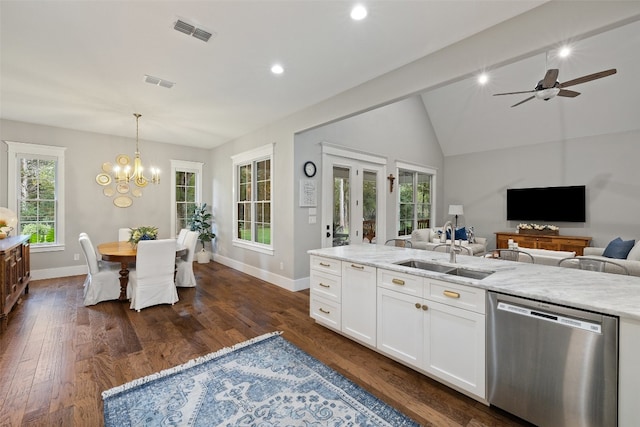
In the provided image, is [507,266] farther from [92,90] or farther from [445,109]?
[445,109]

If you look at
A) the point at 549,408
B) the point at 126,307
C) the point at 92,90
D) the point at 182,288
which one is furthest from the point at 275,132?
the point at 549,408

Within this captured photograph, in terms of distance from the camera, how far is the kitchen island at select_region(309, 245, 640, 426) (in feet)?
4.69

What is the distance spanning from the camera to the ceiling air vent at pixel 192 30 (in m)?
2.35

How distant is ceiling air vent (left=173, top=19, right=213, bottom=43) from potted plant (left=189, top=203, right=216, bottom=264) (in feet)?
15.5

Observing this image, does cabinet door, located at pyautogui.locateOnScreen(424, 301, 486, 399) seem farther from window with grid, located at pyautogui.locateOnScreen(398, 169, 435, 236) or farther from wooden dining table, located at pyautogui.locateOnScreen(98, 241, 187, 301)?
window with grid, located at pyautogui.locateOnScreen(398, 169, 435, 236)

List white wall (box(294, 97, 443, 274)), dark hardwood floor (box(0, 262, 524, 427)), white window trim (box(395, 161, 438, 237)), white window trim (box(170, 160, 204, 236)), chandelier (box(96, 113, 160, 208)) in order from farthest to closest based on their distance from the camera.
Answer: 1. white window trim (box(395, 161, 438, 237))
2. white window trim (box(170, 160, 204, 236))
3. chandelier (box(96, 113, 160, 208))
4. white wall (box(294, 97, 443, 274))
5. dark hardwood floor (box(0, 262, 524, 427))

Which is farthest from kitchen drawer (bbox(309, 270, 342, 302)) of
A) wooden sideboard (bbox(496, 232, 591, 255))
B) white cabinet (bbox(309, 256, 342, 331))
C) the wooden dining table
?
wooden sideboard (bbox(496, 232, 591, 255))

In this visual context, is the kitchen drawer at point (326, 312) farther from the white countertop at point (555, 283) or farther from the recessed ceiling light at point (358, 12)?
the recessed ceiling light at point (358, 12)

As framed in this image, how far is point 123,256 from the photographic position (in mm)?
3779

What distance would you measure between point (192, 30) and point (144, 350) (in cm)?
289

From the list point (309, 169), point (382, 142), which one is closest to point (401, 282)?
point (309, 169)

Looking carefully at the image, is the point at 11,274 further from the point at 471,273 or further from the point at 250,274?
the point at 471,273

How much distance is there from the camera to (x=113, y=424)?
1769mm

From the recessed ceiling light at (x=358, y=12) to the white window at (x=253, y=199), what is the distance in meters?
3.03
